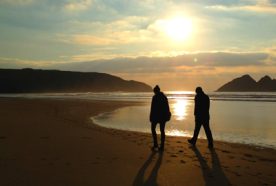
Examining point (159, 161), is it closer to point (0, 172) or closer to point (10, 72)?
point (0, 172)

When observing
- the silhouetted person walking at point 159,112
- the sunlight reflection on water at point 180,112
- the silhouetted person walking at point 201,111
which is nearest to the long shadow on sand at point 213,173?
the silhouetted person walking at point 159,112

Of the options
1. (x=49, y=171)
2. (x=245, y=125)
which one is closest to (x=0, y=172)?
(x=49, y=171)

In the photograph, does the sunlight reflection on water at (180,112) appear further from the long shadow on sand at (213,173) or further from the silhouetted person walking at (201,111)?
the long shadow on sand at (213,173)

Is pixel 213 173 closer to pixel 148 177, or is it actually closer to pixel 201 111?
pixel 148 177

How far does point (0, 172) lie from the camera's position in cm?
716

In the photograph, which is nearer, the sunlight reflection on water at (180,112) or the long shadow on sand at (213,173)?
the long shadow on sand at (213,173)

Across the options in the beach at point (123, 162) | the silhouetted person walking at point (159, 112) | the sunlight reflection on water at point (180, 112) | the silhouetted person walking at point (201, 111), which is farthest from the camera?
the sunlight reflection on water at point (180, 112)

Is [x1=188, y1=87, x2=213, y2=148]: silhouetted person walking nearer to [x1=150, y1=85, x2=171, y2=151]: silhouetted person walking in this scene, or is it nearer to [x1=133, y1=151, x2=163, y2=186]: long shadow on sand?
[x1=150, y1=85, x2=171, y2=151]: silhouetted person walking

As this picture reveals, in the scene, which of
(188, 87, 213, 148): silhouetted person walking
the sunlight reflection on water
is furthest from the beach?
the sunlight reflection on water

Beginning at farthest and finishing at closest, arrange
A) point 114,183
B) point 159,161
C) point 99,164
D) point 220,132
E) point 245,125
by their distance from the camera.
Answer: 1. point 245,125
2. point 220,132
3. point 159,161
4. point 99,164
5. point 114,183

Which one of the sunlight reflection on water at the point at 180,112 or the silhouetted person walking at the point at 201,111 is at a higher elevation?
the silhouetted person walking at the point at 201,111

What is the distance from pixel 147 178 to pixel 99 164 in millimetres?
1530

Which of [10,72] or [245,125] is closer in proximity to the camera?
[245,125]

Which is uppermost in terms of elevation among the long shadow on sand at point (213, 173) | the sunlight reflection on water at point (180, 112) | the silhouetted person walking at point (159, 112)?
the silhouetted person walking at point (159, 112)
